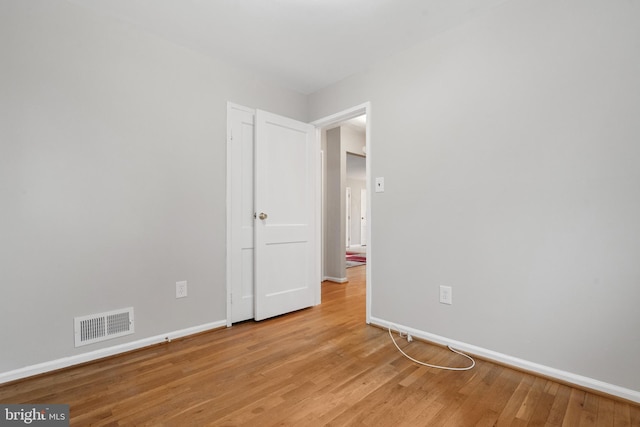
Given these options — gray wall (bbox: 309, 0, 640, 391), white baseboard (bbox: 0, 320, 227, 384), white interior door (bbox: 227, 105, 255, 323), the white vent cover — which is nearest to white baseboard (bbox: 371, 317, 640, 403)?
gray wall (bbox: 309, 0, 640, 391)

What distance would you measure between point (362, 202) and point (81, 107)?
9.69 m

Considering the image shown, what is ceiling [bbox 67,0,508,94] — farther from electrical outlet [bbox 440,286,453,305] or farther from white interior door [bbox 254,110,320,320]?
electrical outlet [bbox 440,286,453,305]

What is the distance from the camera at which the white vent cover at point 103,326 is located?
6.50 feet

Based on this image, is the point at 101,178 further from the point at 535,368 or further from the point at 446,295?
the point at 535,368

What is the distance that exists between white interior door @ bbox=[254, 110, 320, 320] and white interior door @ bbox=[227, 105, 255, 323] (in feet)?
0.32

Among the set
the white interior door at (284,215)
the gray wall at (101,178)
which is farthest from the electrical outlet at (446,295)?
the gray wall at (101,178)

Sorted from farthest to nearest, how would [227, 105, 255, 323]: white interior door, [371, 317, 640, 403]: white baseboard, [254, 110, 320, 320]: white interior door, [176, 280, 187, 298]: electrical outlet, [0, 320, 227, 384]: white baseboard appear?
[254, 110, 320, 320]: white interior door → [227, 105, 255, 323]: white interior door → [176, 280, 187, 298]: electrical outlet → [0, 320, 227, 384]: white baseboard → [371, 317, 640, 403]: white baseboard

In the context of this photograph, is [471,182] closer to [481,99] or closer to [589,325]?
[481,99]

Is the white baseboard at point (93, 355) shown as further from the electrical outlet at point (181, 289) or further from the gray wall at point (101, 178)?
the electrical outlet at point (181, 289)

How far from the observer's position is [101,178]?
2074 millimetres

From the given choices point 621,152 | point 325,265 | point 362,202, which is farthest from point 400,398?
point 362,202

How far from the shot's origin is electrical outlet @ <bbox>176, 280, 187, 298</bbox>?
243cm

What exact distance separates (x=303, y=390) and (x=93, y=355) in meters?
1.46
